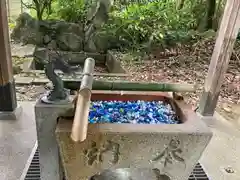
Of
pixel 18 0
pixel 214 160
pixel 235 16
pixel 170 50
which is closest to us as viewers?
pixel 214 160

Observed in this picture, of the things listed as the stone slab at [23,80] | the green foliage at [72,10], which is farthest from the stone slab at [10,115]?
the green foliage at [72,10]

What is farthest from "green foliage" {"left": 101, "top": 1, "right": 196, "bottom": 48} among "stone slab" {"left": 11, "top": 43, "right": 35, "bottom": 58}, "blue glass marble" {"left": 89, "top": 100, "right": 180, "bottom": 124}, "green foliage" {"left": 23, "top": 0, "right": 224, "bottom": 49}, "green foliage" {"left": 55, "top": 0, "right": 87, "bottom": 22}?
"blue glass marble" {"left": 89, "top": 100, "right": 180, "bottom": 124}

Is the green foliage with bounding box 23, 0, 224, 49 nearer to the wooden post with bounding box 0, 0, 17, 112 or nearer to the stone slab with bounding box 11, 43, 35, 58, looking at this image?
the stone slab with bounding box 11, 43, 35, 58

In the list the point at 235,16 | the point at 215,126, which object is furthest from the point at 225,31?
the point at 215,126

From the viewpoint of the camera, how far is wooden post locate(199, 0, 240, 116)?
2176 millimetres

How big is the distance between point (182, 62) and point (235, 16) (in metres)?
1.92

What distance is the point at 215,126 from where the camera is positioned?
2488 mm

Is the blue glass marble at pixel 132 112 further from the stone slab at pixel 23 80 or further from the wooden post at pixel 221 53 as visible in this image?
the stone slab at pixel 23 80

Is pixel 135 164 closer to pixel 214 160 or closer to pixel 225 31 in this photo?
pixel 214 160

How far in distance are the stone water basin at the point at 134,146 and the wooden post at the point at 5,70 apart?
45.6 inches

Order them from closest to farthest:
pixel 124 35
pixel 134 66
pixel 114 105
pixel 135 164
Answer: pixel 135 164 < pixel 114 105 < pixel 134 66 < pixel 124 35

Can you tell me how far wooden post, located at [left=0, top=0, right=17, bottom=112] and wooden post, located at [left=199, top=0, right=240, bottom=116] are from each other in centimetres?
175

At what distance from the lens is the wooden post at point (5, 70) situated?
6.66 feet

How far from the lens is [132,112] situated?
4.69 feet
